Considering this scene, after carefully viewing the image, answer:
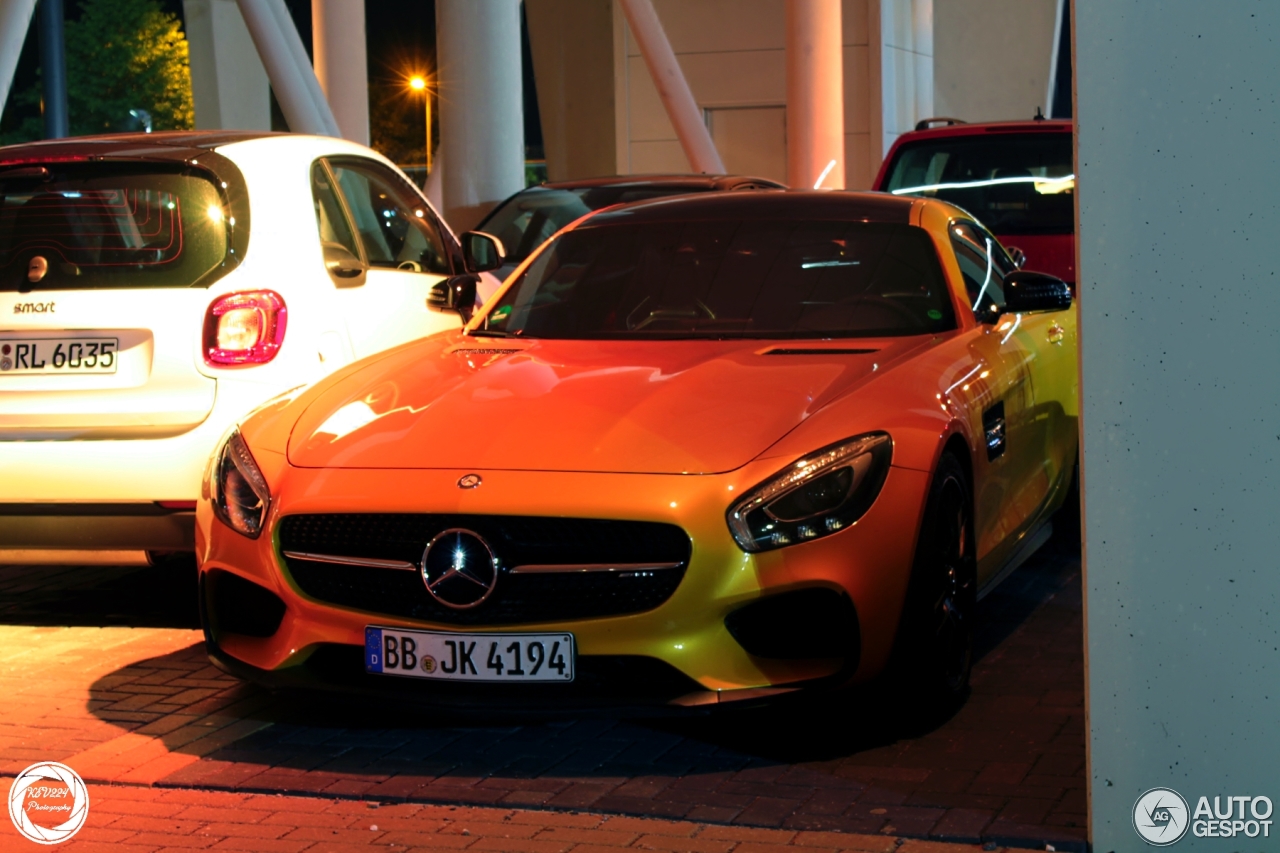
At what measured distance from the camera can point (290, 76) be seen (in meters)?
20.5

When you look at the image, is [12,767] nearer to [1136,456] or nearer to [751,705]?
[751,705]

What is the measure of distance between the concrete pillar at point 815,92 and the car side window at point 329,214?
1080 cm

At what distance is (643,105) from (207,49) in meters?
17.7

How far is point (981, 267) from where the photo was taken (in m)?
6.71

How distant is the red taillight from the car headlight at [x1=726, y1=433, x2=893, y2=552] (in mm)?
2440

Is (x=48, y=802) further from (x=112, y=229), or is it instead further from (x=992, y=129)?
(x=992, y=129)

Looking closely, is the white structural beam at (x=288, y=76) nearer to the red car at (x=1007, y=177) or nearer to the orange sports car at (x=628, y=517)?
the red car at (x=1007, y=177)

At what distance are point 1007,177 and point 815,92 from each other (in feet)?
23.6

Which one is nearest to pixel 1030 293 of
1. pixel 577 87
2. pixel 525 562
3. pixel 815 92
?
pixel 525 562

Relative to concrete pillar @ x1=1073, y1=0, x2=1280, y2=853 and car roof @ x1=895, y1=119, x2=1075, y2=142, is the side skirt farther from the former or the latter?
car roof @ x1=895, y1=119, x2=1075, y2=142

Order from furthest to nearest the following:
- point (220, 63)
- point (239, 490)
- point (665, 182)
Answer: point (220, 63) → point (665, 182) → point (239, 490)

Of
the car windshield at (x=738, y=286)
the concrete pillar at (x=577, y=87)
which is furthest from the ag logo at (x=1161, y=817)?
the concrete pillar at (x=577, y=87)

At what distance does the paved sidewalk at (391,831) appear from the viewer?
13.8ft

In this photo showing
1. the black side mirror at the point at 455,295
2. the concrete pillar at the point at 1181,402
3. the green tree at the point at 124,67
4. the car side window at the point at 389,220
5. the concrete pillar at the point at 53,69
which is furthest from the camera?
the green tree at the point at 124,67
